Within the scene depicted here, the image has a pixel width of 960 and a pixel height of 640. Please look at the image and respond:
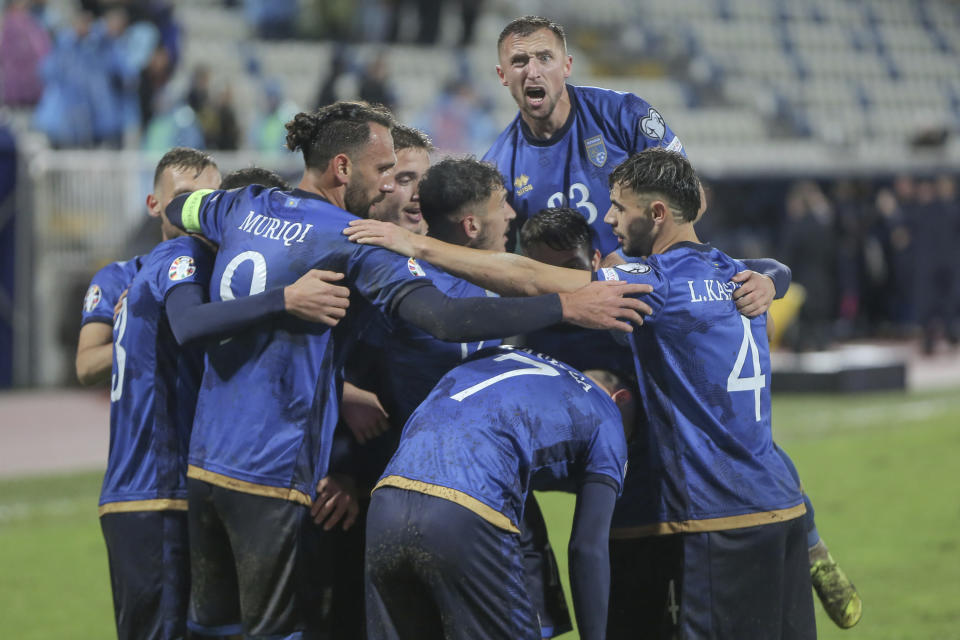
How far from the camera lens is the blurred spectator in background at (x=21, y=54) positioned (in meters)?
14.4

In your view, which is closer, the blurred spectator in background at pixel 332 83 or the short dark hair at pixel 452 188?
the short dark hair at pixel 452 188

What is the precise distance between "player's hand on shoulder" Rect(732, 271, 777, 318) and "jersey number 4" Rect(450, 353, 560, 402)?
69cm

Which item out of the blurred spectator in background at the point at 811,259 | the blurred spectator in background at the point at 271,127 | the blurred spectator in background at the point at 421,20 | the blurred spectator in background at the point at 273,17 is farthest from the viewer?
the blurred spectator in background at the point at 421,20

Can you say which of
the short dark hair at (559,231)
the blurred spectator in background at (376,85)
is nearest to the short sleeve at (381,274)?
Result: the short dark hair at (559,231)

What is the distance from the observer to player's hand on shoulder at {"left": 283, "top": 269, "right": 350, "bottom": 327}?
151 inches

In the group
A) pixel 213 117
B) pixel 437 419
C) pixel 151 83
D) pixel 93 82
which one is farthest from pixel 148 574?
pixel 151 83

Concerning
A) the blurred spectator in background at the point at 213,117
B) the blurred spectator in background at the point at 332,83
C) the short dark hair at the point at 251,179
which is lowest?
the short dark hair at the point at 251,179

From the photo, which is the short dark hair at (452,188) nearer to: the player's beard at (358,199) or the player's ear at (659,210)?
the player's beard at (358,199)

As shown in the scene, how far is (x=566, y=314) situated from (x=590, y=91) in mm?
1562

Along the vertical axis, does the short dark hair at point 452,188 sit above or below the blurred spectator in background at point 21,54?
below

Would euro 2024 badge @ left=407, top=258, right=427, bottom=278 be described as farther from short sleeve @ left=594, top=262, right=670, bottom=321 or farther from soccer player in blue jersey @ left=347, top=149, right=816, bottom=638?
short sleeve @ left=594, top=262, right=670, bottom=321

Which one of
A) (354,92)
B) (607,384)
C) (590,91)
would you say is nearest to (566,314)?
(607,384)

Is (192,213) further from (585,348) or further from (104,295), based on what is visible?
(585,348)

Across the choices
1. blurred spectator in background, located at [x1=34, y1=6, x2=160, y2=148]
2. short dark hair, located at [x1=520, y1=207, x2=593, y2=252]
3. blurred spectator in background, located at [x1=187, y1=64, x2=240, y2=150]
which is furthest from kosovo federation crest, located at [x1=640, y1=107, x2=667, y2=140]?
blurred spectator in background, located at [x1=34, y1=6, x2=160, y2=148]
